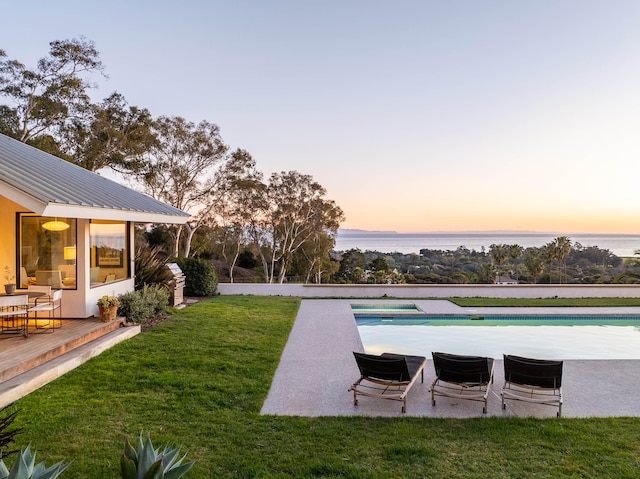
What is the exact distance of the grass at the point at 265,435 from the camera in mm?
3686

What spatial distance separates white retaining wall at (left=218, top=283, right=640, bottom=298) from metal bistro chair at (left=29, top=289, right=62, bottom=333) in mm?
7819

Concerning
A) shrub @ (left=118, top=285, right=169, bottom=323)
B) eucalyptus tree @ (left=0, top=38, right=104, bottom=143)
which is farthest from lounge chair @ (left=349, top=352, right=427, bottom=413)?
eucalyptus tree @ (left=0, top=38, right=104, bottom=143)

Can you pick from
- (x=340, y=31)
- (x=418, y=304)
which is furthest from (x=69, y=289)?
(x=340, y=31)

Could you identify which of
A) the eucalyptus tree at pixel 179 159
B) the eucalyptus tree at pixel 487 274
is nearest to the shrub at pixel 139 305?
the eucalyptus tree at pixel 179 159

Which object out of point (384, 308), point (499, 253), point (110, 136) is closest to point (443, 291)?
point (384, 308)

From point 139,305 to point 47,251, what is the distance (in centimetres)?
217

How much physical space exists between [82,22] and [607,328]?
878 inches

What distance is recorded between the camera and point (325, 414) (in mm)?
4949

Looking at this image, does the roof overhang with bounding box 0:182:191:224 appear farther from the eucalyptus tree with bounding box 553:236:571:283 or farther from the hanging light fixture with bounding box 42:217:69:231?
the eucalyptus tree with bounding box 553:236:571:283

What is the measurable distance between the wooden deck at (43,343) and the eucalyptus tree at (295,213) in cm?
1891

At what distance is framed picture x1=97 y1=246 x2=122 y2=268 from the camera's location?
943 centimetres

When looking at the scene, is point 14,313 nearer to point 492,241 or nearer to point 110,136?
point 110,136

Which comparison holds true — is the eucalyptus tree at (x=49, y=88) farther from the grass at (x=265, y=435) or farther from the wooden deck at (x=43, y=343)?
the grass at (x=265, y=435)

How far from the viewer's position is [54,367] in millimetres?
5914
